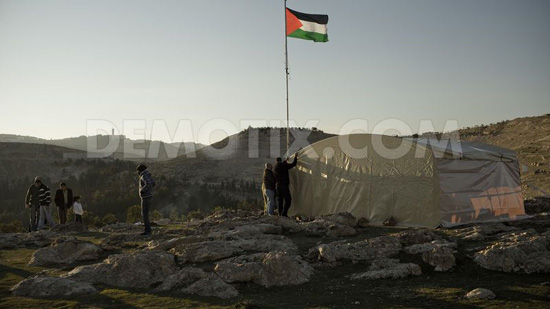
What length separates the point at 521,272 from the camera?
7344 mm

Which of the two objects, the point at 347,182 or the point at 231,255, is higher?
the point at 347,182

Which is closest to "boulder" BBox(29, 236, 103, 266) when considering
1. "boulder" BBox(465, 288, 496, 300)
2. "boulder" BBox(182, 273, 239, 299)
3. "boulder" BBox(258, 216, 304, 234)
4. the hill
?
the hill

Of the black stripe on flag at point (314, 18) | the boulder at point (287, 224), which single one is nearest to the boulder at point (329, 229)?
the boulder at point (287, 224)

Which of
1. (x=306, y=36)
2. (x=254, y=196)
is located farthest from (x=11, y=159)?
(x=306, y=36)

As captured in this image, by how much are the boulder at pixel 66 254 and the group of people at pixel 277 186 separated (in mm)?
6098

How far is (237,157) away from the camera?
4309 cm

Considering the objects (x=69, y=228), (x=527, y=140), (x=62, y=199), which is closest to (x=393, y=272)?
(x=69, y=228)

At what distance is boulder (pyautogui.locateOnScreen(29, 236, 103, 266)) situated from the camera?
10047mm

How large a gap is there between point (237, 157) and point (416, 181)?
30.8 m

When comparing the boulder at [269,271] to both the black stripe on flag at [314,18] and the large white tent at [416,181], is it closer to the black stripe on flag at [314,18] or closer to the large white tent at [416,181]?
the large white tent at [416,181]

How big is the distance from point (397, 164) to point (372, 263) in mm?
5863

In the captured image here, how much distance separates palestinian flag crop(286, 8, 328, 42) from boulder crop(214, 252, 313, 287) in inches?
466

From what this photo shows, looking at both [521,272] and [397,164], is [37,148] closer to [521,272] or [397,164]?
[397,164]

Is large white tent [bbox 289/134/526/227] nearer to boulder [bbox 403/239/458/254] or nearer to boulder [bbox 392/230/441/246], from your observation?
boulder [bbox 392/230/441/246]
